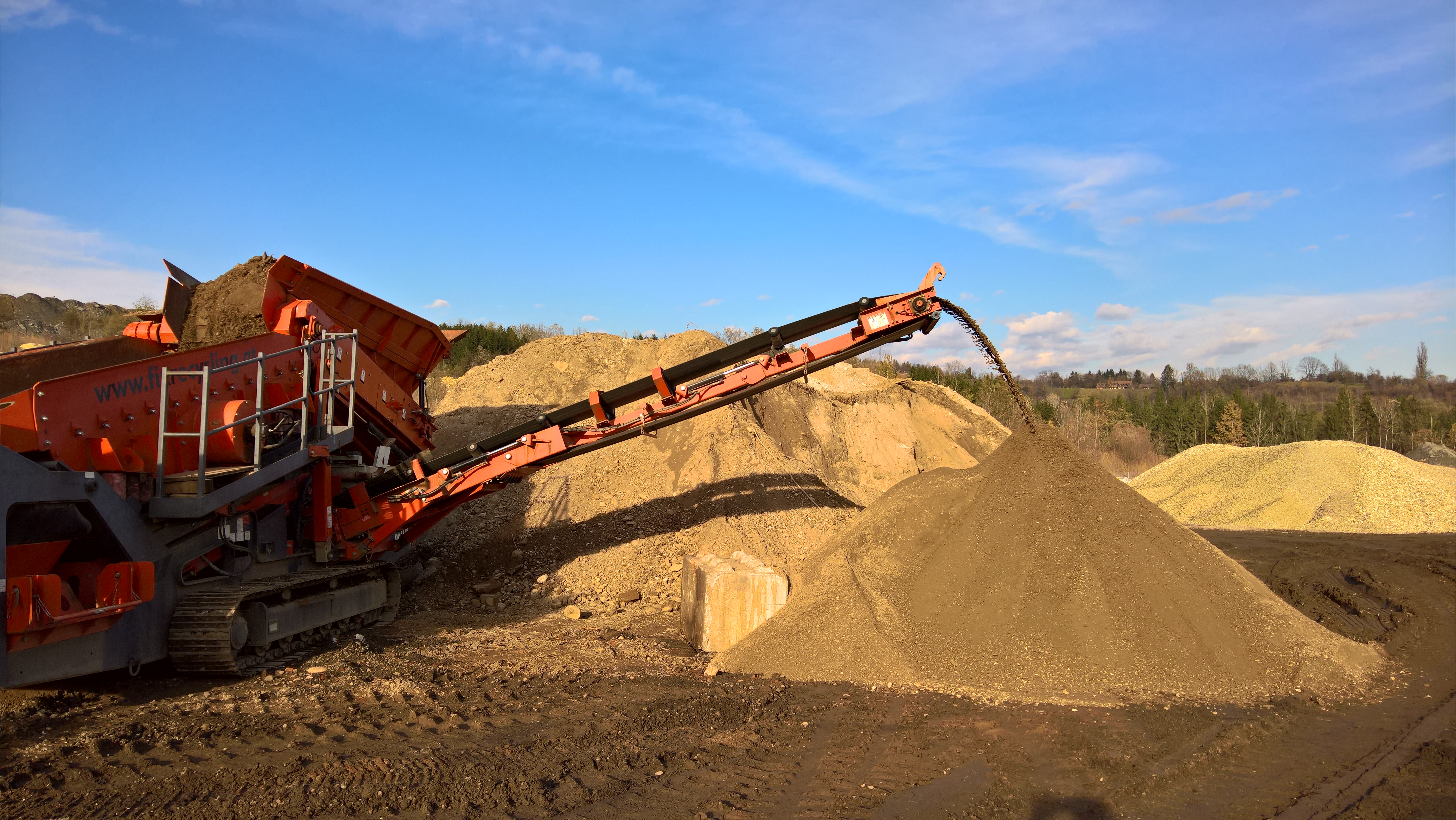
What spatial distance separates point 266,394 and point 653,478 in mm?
6769

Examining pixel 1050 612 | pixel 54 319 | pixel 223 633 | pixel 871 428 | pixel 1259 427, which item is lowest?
pixel 1050 612

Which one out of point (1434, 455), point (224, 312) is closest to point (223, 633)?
point (224, 312)

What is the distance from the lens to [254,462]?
7453 mm

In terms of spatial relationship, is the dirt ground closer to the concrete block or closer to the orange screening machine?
the concrete block

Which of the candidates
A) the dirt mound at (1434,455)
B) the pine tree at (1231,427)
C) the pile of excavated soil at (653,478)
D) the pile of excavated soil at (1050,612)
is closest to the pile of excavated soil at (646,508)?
the pile of excavated soil at (653,478)

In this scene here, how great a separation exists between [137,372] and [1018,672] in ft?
25.3

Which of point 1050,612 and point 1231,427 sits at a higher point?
point 1231,427

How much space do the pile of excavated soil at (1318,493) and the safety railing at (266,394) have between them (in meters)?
19.4

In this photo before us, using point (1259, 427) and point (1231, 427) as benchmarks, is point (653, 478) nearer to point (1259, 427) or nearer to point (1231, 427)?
point (1231, 427)

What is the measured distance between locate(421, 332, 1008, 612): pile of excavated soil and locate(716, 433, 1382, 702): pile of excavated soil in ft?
11.0

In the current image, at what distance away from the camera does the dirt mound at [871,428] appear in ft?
59.2

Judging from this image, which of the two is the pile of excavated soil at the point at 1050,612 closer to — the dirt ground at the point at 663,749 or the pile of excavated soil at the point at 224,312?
the dirt ground at the point at 663,749

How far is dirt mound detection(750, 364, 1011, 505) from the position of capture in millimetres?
18047

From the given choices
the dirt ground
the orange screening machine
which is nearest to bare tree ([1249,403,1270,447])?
the dirt ground
